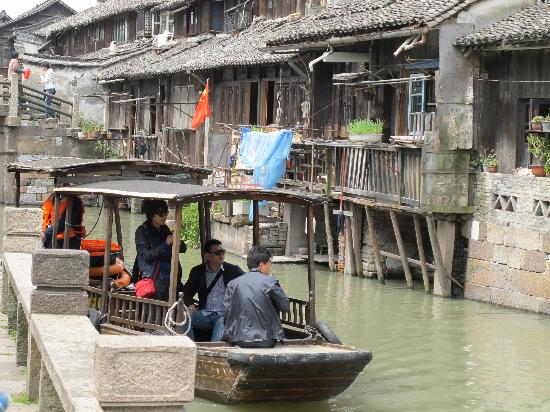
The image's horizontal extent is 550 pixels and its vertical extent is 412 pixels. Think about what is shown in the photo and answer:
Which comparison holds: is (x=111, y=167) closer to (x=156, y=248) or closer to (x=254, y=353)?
(x=156, y=248)

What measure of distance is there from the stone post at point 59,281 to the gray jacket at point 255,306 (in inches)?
71.8

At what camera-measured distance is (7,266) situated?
47.2 feet

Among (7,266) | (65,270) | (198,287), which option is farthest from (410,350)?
(65,270)

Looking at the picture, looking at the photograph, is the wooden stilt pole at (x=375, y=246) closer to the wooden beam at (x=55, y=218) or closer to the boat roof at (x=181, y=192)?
the wooden beam at (x=55, y=218)

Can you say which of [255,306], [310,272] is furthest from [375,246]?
[255,306]

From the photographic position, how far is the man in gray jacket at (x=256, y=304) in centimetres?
1202

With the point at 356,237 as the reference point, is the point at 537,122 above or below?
above

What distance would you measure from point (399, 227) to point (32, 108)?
73.8 feet

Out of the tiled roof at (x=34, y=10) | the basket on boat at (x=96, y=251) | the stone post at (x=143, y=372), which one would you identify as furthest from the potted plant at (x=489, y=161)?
the tiled roof at (x=34, y=10)

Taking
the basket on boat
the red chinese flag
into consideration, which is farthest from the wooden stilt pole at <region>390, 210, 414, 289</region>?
the red chinese flag

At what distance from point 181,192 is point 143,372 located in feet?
17.8

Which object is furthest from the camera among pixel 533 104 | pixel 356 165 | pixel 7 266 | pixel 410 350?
pixel 356 165

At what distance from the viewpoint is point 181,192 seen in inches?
486

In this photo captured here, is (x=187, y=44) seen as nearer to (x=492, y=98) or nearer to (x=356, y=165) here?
(x=356, y=165)
